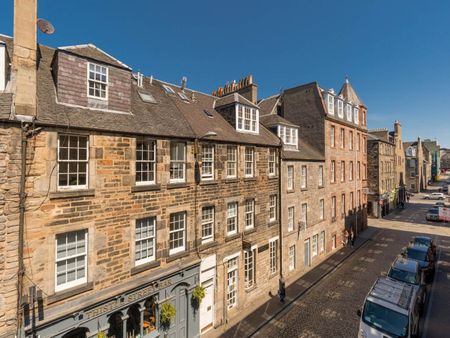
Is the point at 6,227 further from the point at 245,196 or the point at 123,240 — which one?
the point at 245,196

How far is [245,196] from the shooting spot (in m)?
15.4

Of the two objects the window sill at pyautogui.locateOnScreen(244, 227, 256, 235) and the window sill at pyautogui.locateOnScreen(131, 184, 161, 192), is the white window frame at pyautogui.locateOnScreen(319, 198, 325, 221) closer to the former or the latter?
the window sill at pyautogui.locateOnScreen(244, 227, 256, 235)

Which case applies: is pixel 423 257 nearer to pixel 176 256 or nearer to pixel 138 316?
pixel 176 256

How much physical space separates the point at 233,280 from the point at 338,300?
706 cm

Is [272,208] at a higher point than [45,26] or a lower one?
lower

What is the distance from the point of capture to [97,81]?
10.1 m

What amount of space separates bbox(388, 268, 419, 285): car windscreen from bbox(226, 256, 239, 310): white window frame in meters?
9.54

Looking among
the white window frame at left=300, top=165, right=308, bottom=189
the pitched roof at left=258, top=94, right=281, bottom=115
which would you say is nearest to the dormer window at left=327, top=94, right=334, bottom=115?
the pitched roof at left=258, top=94, right=281, bottom=115

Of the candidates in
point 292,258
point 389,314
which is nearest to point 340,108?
point 292,258

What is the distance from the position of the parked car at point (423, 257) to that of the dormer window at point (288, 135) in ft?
39.7

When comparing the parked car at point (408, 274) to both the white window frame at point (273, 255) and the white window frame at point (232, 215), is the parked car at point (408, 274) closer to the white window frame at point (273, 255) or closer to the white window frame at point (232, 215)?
the white window frame at point (273, 255)

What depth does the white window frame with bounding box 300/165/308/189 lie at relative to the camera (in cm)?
2060

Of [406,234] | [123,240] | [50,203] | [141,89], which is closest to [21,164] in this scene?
[50,203]

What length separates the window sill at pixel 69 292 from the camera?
8000mm
